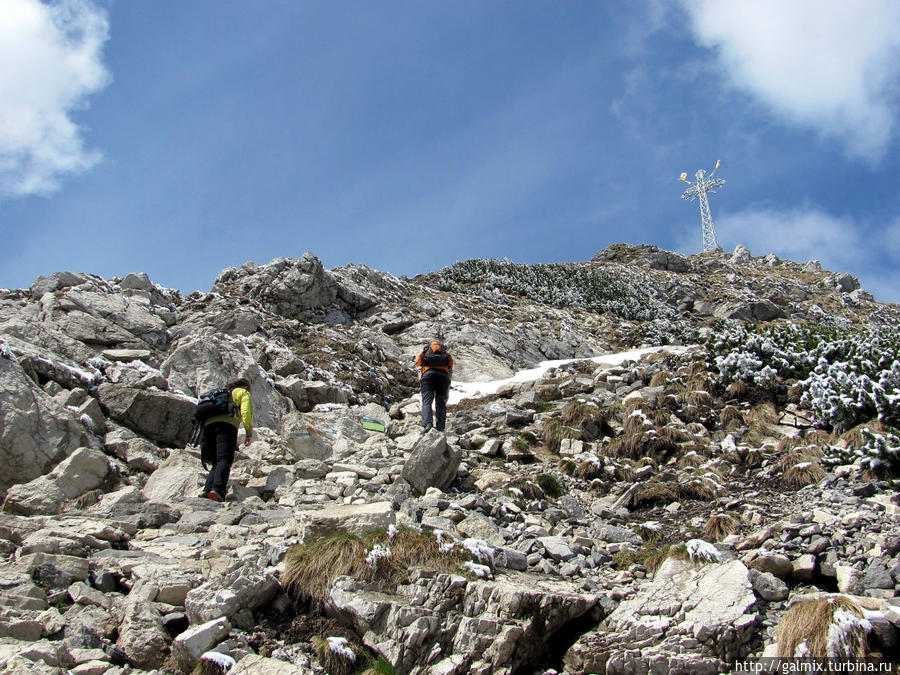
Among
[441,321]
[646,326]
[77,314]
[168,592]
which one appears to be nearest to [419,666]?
[168,592]

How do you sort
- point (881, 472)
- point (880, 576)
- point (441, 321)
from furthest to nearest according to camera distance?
point (441, 321) < point (881, 472) < point (880, 576)

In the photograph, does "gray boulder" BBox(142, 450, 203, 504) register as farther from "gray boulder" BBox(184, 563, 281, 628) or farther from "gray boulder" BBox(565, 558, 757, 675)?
"gray boulder" BBox(565, 558, 757, 675)

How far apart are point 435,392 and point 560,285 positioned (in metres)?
30.4

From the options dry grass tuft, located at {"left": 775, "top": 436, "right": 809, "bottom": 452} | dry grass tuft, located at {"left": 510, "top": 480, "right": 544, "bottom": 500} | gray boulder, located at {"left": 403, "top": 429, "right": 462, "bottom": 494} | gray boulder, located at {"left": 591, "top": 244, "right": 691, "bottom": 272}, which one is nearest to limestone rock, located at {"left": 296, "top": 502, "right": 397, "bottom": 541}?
gray boulder, located at {"left": 403, "top": 429, "right": 462, "bottom": 494}

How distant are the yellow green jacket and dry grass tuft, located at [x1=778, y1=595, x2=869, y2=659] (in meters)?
7.21

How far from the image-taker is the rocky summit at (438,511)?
4.44m

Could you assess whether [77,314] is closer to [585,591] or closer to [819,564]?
[585,591]

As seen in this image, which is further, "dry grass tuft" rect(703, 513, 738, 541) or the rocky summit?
"dry grass tuft" rect(703, 513, 738, 541)

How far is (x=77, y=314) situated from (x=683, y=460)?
13033mm

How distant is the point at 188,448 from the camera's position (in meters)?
9.27

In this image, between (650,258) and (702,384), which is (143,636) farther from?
(650,258)

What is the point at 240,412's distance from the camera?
28.7 feet

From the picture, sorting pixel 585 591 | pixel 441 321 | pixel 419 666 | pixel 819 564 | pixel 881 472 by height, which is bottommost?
pixel 419 666

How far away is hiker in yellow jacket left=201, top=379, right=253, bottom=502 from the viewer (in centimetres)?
767
